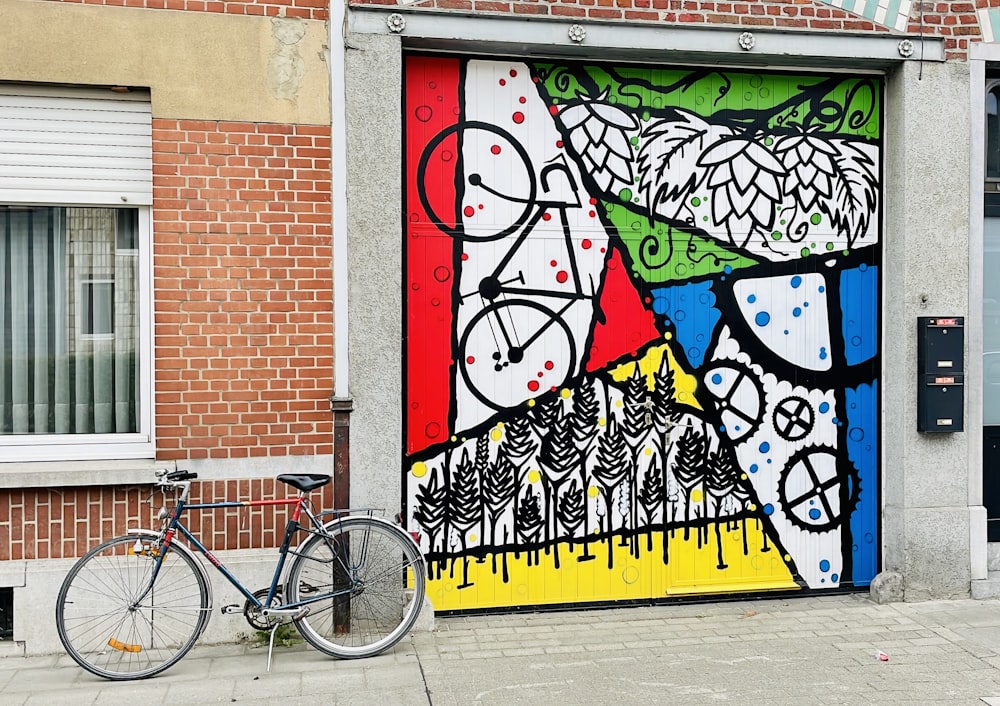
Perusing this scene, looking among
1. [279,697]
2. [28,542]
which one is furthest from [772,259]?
[28,542]

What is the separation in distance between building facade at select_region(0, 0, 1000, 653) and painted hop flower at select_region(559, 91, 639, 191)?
0.07 ft

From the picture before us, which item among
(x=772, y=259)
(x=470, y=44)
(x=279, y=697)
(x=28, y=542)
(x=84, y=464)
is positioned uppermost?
(x=470, y=44)

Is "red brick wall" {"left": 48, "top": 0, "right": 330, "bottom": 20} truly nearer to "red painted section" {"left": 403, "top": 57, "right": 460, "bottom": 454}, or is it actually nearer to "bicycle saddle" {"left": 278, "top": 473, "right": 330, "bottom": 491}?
"red painted section" {"left": 403, "top": 57, "right": 460, "bottom": 454}

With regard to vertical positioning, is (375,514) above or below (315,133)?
below

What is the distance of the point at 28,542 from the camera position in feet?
18.7

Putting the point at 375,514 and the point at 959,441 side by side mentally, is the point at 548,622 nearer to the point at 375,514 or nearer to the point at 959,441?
the point at 375,514

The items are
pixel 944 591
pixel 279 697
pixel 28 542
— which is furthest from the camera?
pixel 944 591

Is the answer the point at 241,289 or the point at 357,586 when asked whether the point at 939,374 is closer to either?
the point at 357,586

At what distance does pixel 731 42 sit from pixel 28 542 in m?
5.41

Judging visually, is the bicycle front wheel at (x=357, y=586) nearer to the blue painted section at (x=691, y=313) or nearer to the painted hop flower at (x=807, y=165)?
the blue painted section at (x=691, y=313)

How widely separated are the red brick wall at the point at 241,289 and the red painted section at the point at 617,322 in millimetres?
1810

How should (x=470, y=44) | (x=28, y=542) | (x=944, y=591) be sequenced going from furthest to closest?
(x=944, y=591) < (x=470, y=44) < (x=28, y=542)

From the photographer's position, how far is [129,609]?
543 centimetres

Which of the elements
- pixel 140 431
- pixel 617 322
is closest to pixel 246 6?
pixel 140 431
